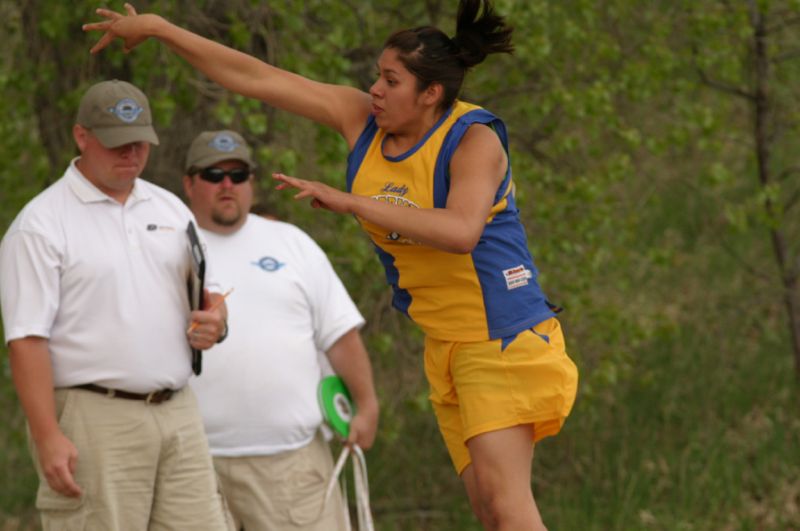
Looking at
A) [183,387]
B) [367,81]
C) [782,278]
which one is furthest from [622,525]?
[183,387]

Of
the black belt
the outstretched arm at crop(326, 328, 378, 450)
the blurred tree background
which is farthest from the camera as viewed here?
the blurred tree background

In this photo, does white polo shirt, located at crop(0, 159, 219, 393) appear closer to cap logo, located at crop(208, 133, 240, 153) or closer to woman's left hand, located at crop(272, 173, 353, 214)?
cap logo, located at crop(208, 133, 240, 153)

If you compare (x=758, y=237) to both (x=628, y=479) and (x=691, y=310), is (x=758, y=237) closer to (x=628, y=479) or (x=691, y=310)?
(x=691, y=310)

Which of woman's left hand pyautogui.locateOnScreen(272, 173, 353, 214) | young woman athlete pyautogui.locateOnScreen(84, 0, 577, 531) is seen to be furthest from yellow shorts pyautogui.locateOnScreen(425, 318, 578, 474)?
woman's left hand pyautogui.locateOnScreen(272, 173, 353, 214)

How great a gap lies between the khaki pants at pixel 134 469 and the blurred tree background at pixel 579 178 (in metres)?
2.01

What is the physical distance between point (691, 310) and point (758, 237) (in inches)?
51.3

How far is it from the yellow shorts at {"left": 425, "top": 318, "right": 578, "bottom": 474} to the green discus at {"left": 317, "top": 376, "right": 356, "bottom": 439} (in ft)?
4.17

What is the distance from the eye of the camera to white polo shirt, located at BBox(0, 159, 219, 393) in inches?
159

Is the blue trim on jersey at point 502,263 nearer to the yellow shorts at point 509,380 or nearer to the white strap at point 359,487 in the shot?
the yellow shorts at point 509,380

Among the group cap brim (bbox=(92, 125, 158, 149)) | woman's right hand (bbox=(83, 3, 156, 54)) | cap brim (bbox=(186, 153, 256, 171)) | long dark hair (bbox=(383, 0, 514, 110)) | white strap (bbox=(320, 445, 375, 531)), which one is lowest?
white strap (bbox=(320, 445, 375, 531))

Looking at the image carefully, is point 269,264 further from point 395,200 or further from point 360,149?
point 395,200

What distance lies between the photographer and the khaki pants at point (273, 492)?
4961 millimetres

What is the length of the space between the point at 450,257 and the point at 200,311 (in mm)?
988

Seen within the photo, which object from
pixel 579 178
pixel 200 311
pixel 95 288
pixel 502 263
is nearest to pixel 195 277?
pixel 200 311
